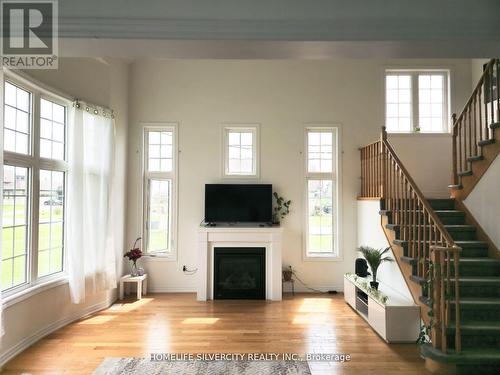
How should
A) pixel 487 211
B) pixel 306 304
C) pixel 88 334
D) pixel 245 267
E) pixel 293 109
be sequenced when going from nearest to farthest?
→ pixel 88 334, pixel 487 211, pixel 306 304, pixel 245 267, pixel 293 109

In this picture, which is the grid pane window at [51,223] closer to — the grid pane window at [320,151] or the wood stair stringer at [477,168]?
the grid pane window at [320,151]

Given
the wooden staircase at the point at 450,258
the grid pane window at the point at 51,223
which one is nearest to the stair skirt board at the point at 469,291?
the wooden staircase at the point at 450,258

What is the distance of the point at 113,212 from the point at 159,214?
3.10ft

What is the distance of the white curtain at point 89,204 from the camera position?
4.18 metres

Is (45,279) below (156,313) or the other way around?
the other way around

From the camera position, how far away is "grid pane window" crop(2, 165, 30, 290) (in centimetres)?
335

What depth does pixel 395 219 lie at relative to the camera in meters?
4.23

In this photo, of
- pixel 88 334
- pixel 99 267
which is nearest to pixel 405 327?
pixel 88 334

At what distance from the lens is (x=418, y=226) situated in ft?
11.7

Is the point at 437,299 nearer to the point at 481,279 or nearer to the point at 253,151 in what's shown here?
the point at 481,279

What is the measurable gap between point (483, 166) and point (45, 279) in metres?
5.59

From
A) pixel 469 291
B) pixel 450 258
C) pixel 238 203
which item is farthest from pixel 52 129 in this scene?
pixel 469 291

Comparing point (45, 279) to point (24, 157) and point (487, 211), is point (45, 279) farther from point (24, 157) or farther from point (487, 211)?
point (487, 211)

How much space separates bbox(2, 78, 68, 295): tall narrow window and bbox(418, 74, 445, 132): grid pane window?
18.8 ft
